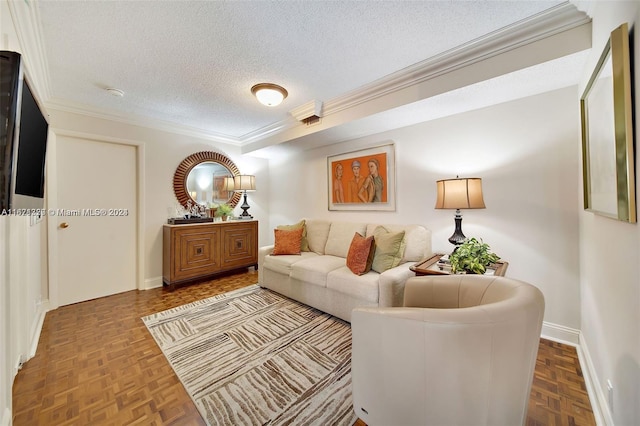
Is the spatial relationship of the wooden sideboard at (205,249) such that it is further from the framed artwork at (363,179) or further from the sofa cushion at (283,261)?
the framed artwork at (363,179)

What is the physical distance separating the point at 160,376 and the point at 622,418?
2518mm

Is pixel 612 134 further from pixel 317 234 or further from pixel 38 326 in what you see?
pixel 38 326

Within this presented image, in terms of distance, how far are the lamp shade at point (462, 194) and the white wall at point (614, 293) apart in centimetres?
67

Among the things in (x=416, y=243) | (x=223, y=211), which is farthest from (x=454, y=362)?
(x=223, y=211)

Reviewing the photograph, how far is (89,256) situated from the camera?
3094 mm

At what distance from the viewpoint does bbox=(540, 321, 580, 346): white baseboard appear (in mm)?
1965

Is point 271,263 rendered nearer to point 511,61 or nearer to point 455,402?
point 455,402

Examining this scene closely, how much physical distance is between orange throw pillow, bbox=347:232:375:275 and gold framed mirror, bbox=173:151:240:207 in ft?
9.13

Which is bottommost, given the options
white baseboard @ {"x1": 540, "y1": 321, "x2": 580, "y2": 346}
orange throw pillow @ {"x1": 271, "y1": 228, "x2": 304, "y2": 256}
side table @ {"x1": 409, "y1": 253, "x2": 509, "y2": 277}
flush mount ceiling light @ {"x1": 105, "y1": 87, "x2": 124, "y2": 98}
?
white baseboard @ {"x1": 540, "y1": 321, "x2": 580, "y2": 346}

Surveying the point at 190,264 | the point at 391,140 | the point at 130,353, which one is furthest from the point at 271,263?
the point at 391,140

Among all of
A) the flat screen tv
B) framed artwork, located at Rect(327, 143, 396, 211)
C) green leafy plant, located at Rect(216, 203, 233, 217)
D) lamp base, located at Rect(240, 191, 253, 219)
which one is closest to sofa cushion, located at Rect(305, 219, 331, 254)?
framed artwork, located at Rect(327, 143, 396, 211)

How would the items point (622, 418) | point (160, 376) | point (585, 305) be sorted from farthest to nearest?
1. point (585, 305)
2. point (160, 376)
3. point (622, 418)

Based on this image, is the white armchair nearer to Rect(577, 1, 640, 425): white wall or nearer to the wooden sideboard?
Rect(577, 1, 640, 425): white wall

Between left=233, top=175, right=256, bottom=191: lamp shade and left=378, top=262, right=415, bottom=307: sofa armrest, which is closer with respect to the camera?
left=378, top=262, right=415, bottom=307: sofa armrest
